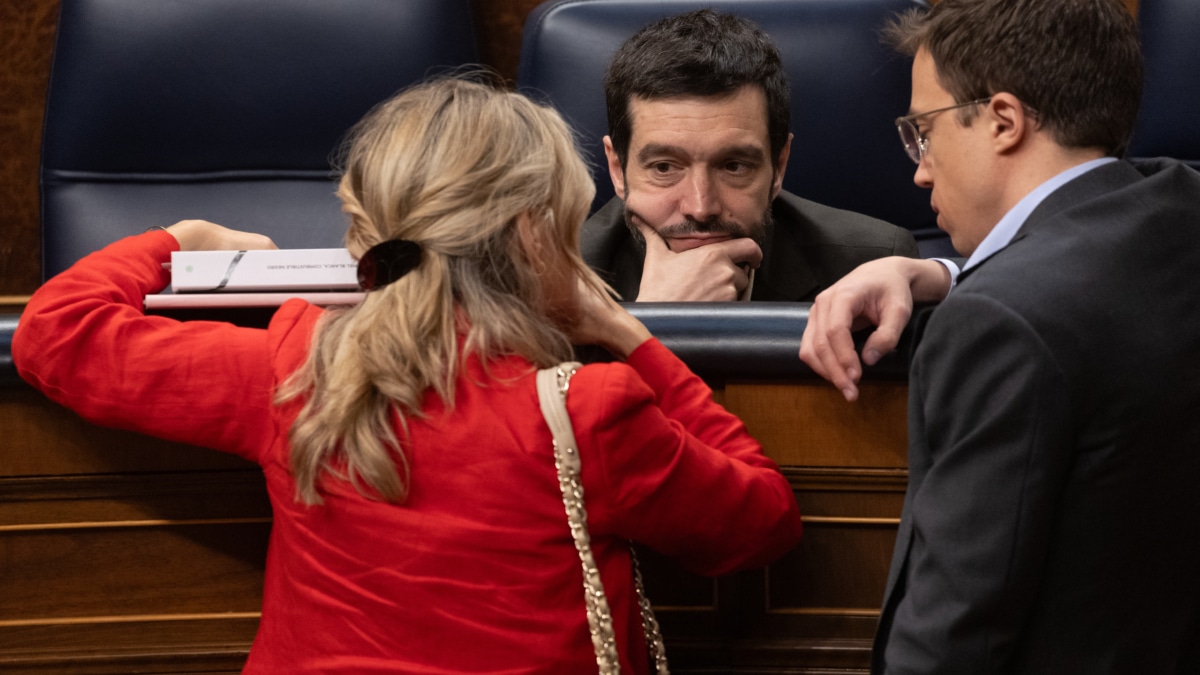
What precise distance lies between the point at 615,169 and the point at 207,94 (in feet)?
2.40

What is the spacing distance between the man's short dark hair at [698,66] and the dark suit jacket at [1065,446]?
0.90 m

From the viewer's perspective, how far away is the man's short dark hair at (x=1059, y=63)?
92 centimetres

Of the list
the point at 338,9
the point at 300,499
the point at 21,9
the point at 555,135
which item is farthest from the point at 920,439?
the point at 21,9

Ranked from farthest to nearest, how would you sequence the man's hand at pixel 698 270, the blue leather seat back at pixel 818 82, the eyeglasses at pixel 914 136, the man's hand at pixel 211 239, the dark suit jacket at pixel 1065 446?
1. the blue leather seat back at pixel 818 82
2. the man's hand at pixel 698 270
3. the man's hand at pixel 211 239
4. the eyeglasses at pixel 914 136
5. the dark suit jacket at pixel 1065 446

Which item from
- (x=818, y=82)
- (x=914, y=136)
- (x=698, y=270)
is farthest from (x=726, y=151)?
(x=914, y=136)

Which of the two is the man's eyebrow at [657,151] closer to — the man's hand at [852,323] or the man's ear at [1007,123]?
the man's hand at [852,323]

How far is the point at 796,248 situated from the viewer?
1872 mm

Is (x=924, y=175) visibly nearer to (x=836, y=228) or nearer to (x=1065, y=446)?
(x=1065, y=446)

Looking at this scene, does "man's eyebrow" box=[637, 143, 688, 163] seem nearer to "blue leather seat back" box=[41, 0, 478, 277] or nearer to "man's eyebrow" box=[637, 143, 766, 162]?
"man's eyebrow" box=[637, 143, 766, 162]

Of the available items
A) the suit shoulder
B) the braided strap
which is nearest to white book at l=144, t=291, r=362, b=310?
the braided strap

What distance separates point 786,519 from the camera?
0.99 metres

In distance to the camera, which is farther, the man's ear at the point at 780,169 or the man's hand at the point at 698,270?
the man's ear at the point at 780,169

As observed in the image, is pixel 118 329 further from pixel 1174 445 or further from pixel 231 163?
pixel 231 163

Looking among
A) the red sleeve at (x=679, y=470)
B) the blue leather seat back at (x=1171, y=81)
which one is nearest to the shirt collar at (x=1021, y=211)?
the red sleeve at (x=679, y=470)
